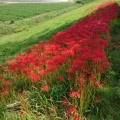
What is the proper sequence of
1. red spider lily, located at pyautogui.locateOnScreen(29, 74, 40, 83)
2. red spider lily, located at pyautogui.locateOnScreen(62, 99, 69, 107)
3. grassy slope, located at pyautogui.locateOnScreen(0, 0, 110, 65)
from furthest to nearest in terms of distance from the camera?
grassy slope, located at pyautogui.locateOnScreen(0, 0, 110, 65), red spider lily, located at pyautogui.locateOnScreen(29, 74, 40, 83), red spider lily, located at pyautogui.locateOnScreen(62, 99, 69, 107)

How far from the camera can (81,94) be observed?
509 cm

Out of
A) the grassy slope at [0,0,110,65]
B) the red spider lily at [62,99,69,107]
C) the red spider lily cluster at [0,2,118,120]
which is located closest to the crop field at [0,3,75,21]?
the grassy slope at [0,0,110,65]

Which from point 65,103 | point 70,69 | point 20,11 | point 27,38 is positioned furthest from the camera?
point 20,11

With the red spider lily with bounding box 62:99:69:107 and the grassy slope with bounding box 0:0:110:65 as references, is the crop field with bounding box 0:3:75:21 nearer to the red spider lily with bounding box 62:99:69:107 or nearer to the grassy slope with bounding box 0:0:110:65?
the grassy slope with bounding box 0:0:110:65

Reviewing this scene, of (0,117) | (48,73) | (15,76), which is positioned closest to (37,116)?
(0,117)

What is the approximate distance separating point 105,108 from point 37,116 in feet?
4.77

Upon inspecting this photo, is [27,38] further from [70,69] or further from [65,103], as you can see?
[65,103]

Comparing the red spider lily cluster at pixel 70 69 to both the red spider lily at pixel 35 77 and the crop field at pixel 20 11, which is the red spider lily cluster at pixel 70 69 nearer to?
the red spider lily at pixel 35 77

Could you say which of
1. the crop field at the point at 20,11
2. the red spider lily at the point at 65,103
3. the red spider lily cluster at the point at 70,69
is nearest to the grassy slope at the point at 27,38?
the red spider lily cluster at the point at 70,69

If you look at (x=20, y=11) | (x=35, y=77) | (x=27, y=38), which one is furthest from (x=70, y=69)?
(x=20, y=11)

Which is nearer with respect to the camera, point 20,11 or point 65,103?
point 65,103

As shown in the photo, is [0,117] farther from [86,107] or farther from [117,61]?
[117,61]

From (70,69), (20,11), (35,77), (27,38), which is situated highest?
(70,69)

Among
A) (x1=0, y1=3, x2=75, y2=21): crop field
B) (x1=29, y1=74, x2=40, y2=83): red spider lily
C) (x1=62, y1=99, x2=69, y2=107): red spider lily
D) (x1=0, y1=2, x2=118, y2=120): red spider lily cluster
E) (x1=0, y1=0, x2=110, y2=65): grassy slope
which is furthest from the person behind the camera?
(x1=0, y1=3, x2=75, y2=21): crop field
